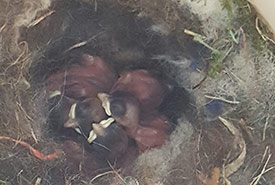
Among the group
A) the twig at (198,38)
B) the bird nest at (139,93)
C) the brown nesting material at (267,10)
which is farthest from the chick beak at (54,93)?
the brown nesting material at (267,10)

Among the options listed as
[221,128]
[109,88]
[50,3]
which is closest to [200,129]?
[221,128]

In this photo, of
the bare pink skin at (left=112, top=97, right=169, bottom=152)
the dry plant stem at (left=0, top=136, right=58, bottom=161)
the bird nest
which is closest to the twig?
the bird nest

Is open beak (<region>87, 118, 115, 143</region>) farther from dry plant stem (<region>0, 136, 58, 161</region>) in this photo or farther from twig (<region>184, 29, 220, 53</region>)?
twig (<region>184, 29, 220, 53</region>)

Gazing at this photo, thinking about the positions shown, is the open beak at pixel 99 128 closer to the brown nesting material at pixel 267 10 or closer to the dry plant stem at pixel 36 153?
the dry plant stem at pixel 36 153

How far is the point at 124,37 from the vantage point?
Result: 1125 millimetres

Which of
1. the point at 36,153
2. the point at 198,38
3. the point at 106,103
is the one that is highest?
the point at 198,38

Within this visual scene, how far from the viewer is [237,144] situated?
1112mm

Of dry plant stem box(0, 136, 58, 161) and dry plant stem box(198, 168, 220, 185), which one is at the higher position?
dry plant stem box(198, 168, 220, 185)

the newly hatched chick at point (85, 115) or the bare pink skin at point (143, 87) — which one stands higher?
the bare pink skin at point (143, 87)

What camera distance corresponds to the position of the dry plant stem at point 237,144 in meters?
1.11

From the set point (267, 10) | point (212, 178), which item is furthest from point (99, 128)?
point (267, 10)

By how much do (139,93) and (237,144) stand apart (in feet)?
0.49

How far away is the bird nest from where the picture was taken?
1114 mm

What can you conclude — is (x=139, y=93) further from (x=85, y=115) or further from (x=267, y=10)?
(x=267, y=10)
